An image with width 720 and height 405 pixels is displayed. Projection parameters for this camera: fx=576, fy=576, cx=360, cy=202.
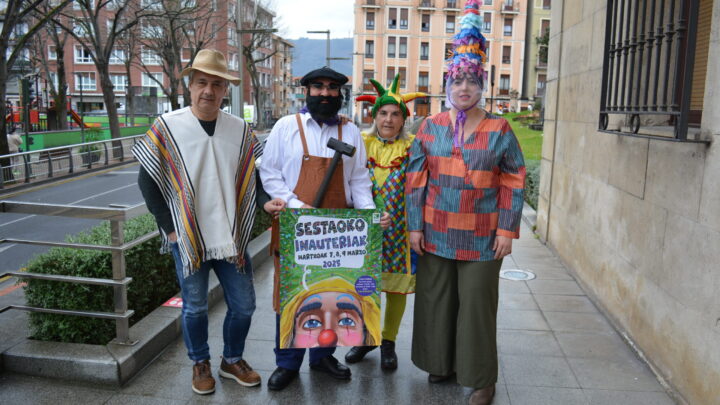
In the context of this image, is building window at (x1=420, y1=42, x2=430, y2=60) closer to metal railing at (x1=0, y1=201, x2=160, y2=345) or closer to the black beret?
the black beret

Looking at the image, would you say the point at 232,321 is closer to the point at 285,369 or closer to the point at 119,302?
the point at 285,369

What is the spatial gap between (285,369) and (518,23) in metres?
79.1

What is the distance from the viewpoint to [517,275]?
252 inches

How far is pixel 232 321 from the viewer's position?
3.57m

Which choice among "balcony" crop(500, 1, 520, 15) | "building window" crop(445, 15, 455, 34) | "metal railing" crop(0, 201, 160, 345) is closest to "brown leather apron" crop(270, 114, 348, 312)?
"metal railing" crop(0, 201, 160, 345)

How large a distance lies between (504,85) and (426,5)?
14833 millimetres

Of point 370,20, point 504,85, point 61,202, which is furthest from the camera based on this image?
point 504,85

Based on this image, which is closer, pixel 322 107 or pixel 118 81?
pixel 322 107

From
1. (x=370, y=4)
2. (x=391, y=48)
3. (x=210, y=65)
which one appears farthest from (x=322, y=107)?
(x=370, y=4)

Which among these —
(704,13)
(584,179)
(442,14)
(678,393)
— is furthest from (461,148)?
(442,14)

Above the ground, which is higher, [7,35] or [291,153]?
[7,35]

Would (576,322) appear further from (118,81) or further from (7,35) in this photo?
(118,81)

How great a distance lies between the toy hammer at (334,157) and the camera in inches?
131

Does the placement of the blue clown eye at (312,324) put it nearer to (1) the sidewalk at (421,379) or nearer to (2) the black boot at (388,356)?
(1) the sidewalk at (421,379)
